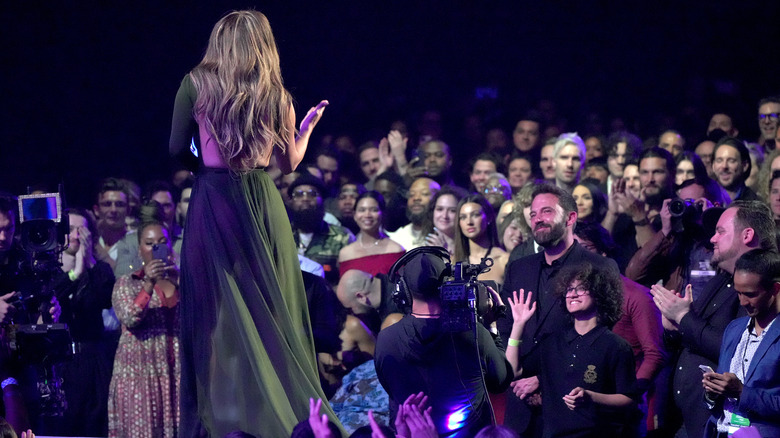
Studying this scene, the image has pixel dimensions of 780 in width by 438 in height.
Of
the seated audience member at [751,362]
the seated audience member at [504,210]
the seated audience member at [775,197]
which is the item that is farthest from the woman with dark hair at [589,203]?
the seated audience member at [751,362]

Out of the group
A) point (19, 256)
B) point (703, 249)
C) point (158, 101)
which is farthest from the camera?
point (158, 101)

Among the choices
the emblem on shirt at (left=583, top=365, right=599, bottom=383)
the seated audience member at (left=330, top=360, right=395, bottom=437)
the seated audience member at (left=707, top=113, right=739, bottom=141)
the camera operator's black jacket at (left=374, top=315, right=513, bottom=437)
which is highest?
the seated audience member at (left=707, top=113, right=739, bottom=141)

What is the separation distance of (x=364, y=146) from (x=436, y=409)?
18.9ft

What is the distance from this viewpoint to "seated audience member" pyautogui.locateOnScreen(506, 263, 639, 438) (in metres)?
4.68

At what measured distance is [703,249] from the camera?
5902 millimetres

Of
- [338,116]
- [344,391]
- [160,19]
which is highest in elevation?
[160,19]

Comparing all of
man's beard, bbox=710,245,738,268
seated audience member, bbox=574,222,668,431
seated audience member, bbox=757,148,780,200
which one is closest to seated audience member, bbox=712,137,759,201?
seated audience member, bbox=757,148,780,200

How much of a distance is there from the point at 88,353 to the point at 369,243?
2.21 meters

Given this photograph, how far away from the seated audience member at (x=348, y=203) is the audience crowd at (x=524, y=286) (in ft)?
0.06

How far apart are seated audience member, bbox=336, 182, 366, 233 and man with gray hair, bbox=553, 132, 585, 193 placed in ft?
5.53

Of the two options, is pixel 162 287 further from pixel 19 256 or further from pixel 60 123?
pixel 60 123

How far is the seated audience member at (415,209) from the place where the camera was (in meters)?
7.75

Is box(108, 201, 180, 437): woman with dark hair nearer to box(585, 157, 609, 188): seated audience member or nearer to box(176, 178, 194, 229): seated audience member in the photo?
box(176, 178, 194, 229): seated audience member

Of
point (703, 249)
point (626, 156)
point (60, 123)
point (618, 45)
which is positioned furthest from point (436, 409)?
point (618, 45)
